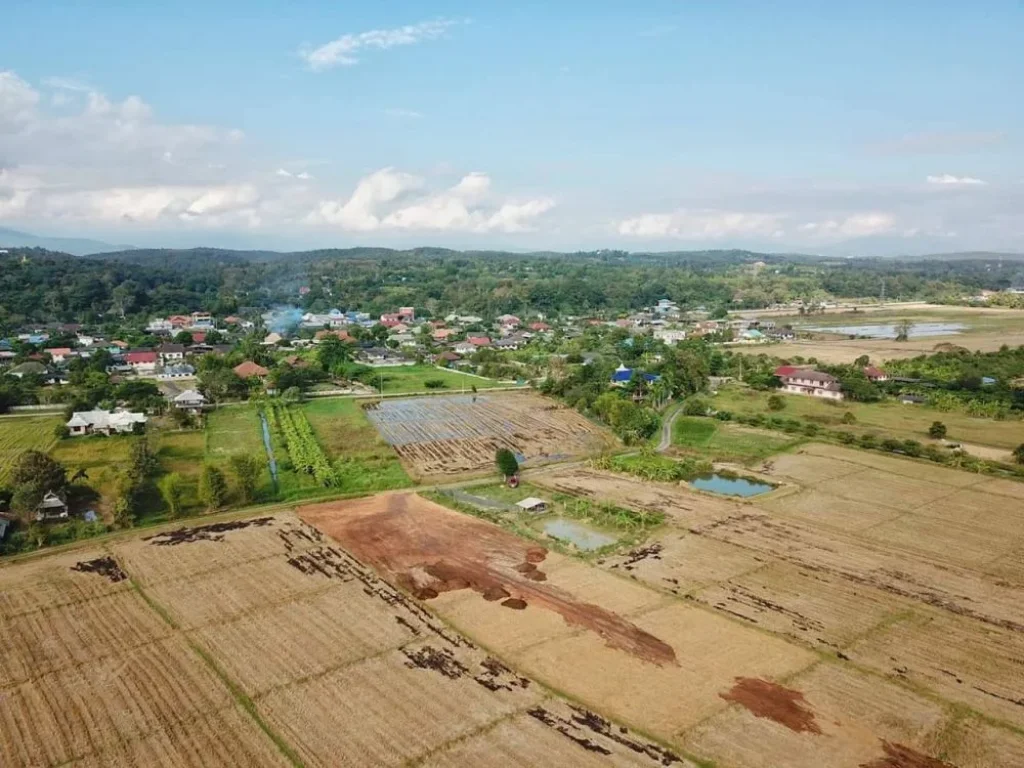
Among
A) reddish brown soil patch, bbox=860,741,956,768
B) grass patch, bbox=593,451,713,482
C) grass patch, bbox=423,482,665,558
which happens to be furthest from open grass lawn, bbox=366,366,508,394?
reddish brown soil patch, bbox=860,741,956,768

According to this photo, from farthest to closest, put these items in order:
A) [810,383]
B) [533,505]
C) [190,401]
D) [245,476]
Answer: [810,383]
[190,401]
[245,476]
[533,505]

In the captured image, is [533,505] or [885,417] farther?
[885,417]

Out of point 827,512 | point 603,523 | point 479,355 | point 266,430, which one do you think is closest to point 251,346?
point 479,355

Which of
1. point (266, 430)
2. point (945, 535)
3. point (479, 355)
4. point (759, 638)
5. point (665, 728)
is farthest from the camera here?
point (479, 355)

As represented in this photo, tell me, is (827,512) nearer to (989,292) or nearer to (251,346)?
(251,346)

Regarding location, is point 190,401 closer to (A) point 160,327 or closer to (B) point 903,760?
(B) point 903,760

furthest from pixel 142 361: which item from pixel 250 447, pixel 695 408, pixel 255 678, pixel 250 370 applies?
pixel 255 678

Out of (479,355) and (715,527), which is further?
(479,355)
